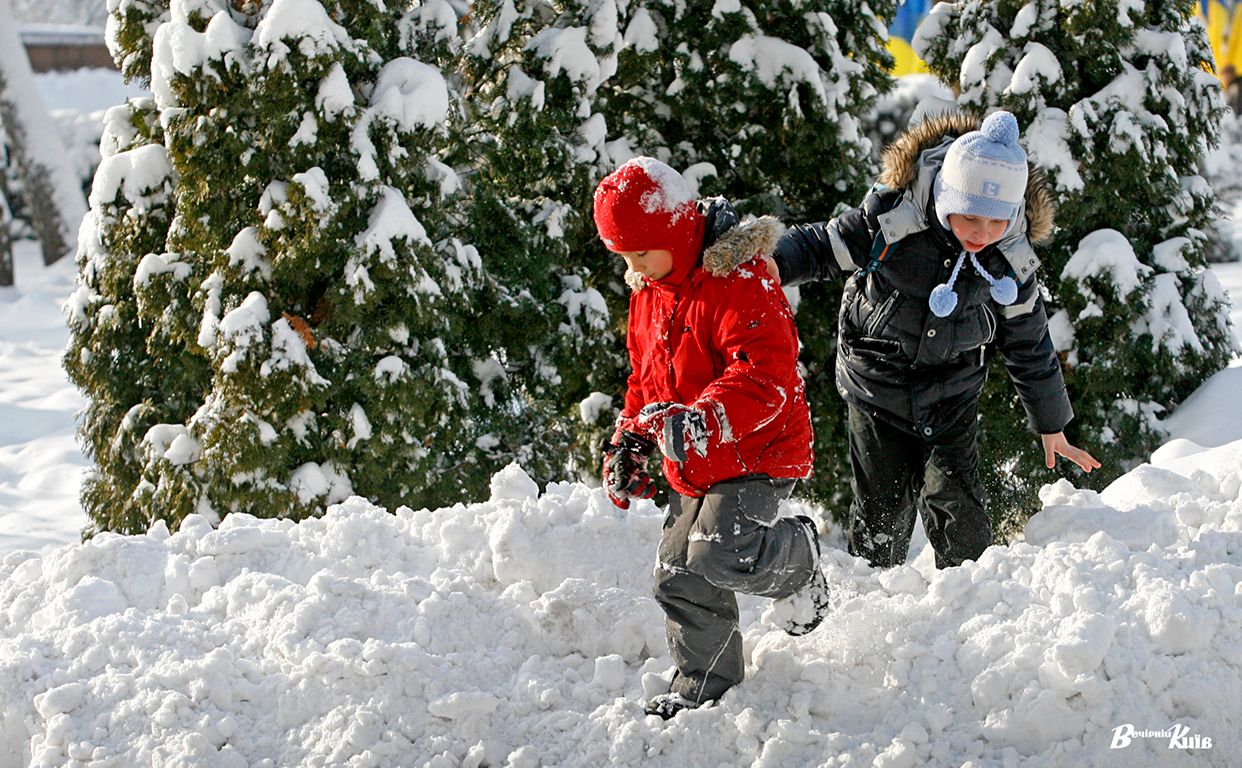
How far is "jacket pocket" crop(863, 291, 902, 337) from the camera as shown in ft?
12.9

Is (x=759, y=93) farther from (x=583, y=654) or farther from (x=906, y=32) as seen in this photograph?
(x=906, y=32)

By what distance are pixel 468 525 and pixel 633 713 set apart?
1148mm

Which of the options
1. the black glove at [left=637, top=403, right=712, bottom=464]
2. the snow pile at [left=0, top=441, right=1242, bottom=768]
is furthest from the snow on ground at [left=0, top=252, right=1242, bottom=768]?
the black glove at [left=637, top=403, right=712, bottom=464]

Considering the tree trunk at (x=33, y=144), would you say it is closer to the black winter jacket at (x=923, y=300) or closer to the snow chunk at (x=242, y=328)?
the snow chunk at (x=242, y=328)

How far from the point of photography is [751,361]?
10.4 feet

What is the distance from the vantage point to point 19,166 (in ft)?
53.6

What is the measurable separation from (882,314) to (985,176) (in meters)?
0.58

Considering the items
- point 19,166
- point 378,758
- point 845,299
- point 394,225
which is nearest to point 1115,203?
point 845,299

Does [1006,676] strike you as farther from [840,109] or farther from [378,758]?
[840,109]

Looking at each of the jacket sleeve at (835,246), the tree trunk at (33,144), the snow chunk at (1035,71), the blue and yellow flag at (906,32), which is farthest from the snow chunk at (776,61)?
the tree trunk at (33,144)

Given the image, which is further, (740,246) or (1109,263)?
(1109,263)

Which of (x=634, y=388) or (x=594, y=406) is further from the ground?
(x=634, y=388)

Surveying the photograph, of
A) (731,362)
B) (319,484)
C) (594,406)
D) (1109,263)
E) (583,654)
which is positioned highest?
(731,362)

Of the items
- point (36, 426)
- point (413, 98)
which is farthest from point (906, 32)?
point (413, 98)
